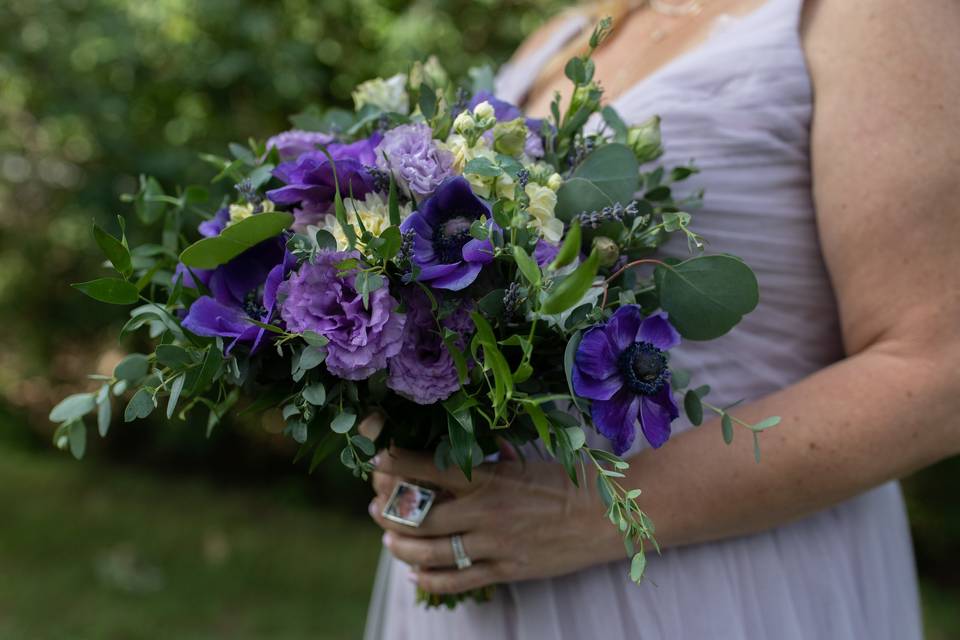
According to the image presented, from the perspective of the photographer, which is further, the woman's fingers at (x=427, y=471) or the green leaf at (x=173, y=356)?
the woman's fingers at (x=427, y=471)

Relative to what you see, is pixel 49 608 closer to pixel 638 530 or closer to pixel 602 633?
pixel 602 633

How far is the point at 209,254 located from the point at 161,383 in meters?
0.18

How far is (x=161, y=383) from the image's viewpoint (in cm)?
108

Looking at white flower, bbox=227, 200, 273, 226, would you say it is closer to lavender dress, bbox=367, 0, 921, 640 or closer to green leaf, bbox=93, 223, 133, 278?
green leaf, bbox=93, 223, 133, 278

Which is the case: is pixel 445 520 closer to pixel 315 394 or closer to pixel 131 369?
pixel 315 394

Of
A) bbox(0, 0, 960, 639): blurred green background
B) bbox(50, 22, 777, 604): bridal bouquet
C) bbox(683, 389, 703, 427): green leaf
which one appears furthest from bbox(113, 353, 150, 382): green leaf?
bbox(0, 0, 960, 639): blurred green background

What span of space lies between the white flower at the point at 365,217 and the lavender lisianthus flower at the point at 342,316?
41mm

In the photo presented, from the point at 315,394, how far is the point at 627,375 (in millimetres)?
385

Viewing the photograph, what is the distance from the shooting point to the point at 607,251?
A: 1.11m

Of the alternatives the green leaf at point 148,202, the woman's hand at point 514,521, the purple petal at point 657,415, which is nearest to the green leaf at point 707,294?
the purple petal at point 657,415

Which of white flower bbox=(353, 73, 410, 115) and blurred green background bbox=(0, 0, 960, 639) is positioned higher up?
white flower bbox=(353, 73, 410, 115)

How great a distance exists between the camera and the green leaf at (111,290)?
1016mm

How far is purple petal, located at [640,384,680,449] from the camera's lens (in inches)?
41.9

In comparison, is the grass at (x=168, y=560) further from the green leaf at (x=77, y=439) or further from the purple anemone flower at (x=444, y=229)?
the purple anemone flower at (x=444, y=229)
